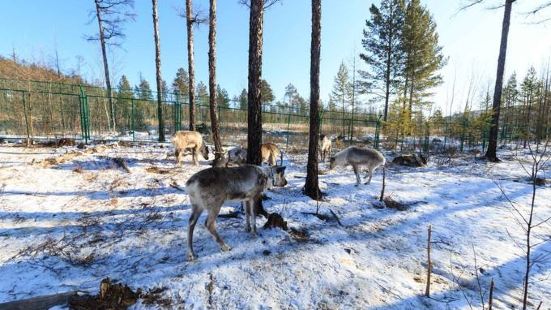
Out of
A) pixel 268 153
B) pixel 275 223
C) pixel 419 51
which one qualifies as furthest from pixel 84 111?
pixel 419 51

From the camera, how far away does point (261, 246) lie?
4.81m

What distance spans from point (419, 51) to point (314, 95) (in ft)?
76.9

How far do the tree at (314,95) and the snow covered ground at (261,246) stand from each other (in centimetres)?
44

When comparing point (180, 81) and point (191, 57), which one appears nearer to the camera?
point (191, 57)

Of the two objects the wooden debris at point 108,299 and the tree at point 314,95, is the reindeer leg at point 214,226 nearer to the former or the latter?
the wooden debris at point 108,299

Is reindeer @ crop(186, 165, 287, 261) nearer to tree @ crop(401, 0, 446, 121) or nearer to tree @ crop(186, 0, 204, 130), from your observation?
tree @ crop(186, 0, 204, 130)

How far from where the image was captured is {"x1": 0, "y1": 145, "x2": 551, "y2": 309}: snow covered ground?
12.4 ft

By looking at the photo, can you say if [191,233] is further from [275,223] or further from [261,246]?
[275,223]

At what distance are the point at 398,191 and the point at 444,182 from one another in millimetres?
2760

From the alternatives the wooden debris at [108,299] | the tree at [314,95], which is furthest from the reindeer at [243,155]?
the wooden debris at [108,299]

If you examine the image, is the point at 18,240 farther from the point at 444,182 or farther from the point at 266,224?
the point at 444,182

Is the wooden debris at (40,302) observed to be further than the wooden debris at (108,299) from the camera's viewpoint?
No

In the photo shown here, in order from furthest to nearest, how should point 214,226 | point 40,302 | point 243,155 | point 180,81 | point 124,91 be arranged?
point 180,81
point 124,91
point 243,155
point 214,226
point 40,302

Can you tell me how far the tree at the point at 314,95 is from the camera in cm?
686
